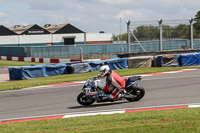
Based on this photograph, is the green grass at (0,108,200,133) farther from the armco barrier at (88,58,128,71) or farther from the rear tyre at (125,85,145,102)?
the armco barrier at (88,58,128,71)

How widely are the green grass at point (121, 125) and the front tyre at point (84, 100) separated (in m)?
2.48

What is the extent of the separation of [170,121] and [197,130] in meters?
1.23

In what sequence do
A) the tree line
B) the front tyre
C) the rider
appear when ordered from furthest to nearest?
the tree line < the front tyre < the rider

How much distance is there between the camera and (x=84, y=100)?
12023mm

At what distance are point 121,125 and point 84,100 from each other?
447 centimetres

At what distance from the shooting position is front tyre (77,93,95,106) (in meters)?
12.0

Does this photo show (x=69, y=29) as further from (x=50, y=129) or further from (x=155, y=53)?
(x=50, y=129)

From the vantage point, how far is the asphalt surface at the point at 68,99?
11523 millimetres

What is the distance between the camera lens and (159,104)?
11344 millimetres

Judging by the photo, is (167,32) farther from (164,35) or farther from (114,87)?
(114,87)

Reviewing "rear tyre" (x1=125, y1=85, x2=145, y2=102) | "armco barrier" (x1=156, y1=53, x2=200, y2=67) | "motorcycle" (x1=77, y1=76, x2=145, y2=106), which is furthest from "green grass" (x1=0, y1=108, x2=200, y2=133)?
"armco barrier" (x1=156, y1=53, x2=200, y2=67)

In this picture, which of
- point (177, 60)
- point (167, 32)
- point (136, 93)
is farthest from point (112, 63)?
point (136, 93)

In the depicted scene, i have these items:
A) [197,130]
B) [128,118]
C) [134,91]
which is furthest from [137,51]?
[197,130]

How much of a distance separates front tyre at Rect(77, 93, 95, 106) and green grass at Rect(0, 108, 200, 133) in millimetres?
2479
